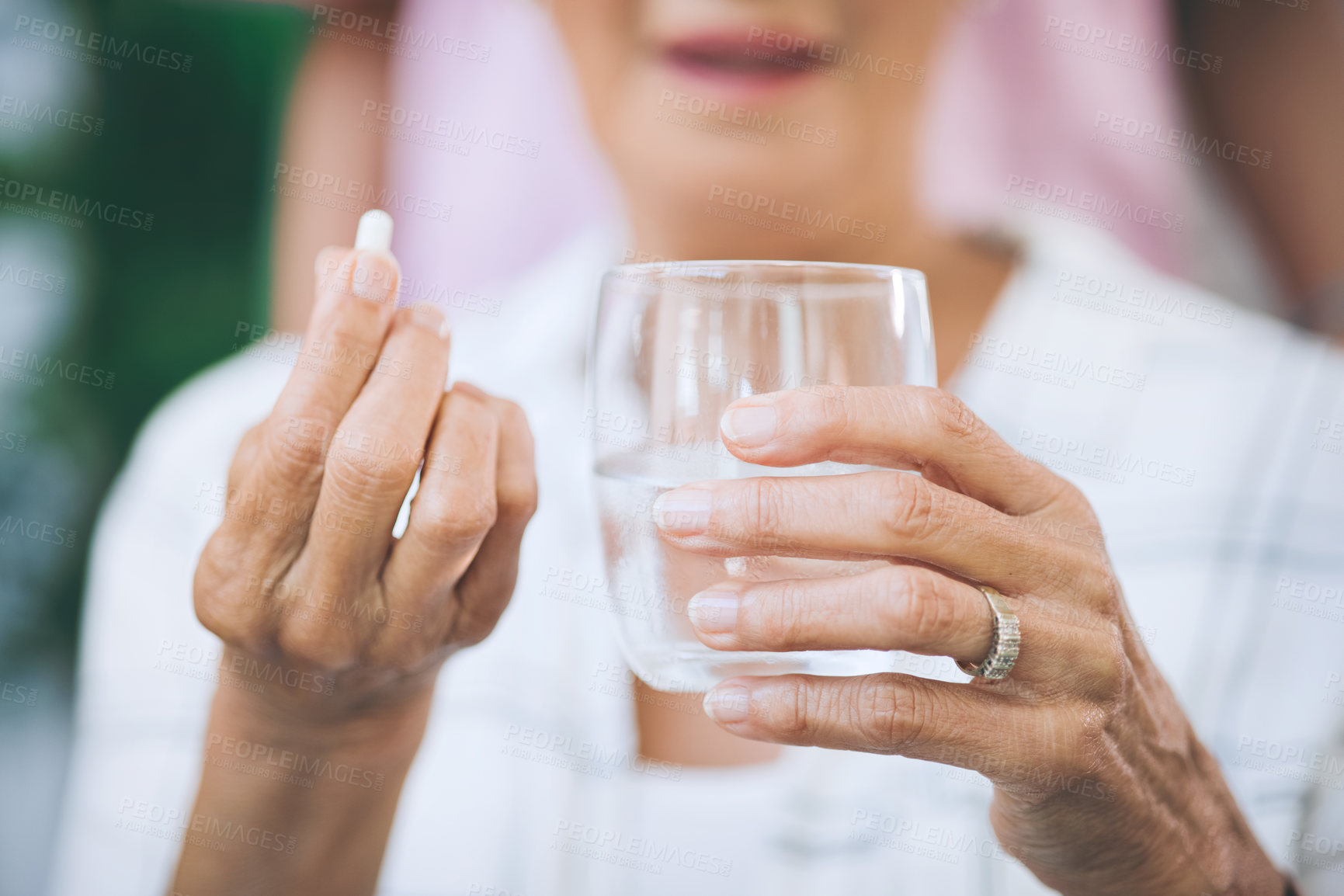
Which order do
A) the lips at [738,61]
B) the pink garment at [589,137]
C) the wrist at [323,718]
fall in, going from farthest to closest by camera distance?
the pink garment at [589,137]
the lips at [738,61]
the wrist at [323,718]

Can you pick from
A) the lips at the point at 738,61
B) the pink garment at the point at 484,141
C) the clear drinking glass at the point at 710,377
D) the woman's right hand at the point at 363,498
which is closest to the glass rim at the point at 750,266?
the clear drinking glass at the point at 710,377

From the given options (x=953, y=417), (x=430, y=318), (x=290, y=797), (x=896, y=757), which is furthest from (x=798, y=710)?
(x=896, y=757)

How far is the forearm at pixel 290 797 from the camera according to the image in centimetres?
50

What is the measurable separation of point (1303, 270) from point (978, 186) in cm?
41

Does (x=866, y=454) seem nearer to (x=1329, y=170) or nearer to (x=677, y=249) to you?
(x=677, y=249)

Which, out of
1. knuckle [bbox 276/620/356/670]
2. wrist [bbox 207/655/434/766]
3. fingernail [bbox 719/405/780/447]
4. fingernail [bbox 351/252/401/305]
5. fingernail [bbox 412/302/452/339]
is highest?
fingernail [bbox 351/252/401/305]

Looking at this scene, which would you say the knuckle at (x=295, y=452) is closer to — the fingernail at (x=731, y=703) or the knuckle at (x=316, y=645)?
the knuckle at (x=316, y=645)

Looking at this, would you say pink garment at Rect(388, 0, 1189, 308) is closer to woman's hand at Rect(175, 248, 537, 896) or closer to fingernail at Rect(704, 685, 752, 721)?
woman's hand at Rect(175, 248, 537, 896)

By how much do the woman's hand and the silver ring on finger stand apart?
0.67 ft

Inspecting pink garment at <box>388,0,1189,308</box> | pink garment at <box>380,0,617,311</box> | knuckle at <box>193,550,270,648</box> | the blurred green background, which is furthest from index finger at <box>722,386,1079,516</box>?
the blurred green background

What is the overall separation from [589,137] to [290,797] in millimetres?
622


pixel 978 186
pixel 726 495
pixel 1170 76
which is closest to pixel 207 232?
pixel 978 186

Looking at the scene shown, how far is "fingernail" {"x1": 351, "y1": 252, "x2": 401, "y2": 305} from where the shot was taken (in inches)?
15.5

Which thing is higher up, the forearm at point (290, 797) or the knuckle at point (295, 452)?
the knuckle at point (295, 452)
